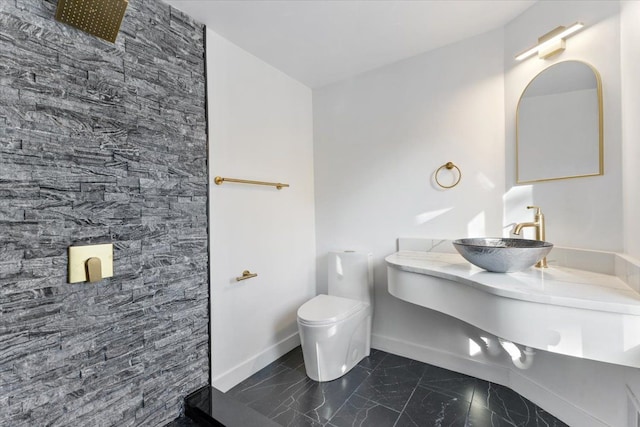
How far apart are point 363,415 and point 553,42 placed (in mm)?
2274

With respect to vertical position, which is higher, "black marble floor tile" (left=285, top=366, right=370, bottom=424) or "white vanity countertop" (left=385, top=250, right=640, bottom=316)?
"white vanity countertop" (left=385, top=250, right=640, bottom=316)

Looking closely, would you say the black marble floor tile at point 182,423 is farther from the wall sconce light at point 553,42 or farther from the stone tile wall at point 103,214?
the wall sconce light at point 553,42

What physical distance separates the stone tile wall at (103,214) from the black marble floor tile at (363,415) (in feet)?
2.67

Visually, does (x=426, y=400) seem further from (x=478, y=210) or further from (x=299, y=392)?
(x=478, y=210)

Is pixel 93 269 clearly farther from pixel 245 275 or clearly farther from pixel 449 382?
pixel 449 382

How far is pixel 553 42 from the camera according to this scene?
154 cm

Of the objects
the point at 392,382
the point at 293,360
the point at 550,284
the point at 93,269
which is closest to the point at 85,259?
the point at 93,269

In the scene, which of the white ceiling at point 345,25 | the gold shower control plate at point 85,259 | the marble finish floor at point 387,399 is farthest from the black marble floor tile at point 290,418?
the white ceiling at point 345,25

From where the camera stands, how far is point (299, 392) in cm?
177

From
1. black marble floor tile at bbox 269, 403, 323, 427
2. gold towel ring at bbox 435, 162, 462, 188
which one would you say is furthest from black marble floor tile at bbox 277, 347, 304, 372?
gold towel ring at bbox 435, 162, 462, 188

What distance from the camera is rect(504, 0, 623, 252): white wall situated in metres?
1.35

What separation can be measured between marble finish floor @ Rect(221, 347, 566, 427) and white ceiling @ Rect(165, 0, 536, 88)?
7.40ft

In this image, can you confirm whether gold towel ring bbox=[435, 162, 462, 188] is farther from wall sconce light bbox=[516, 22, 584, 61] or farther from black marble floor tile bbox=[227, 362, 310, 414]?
black marble floor tile bbox=[227, 362, 310, 414]

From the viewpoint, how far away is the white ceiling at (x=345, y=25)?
1.59 metres
